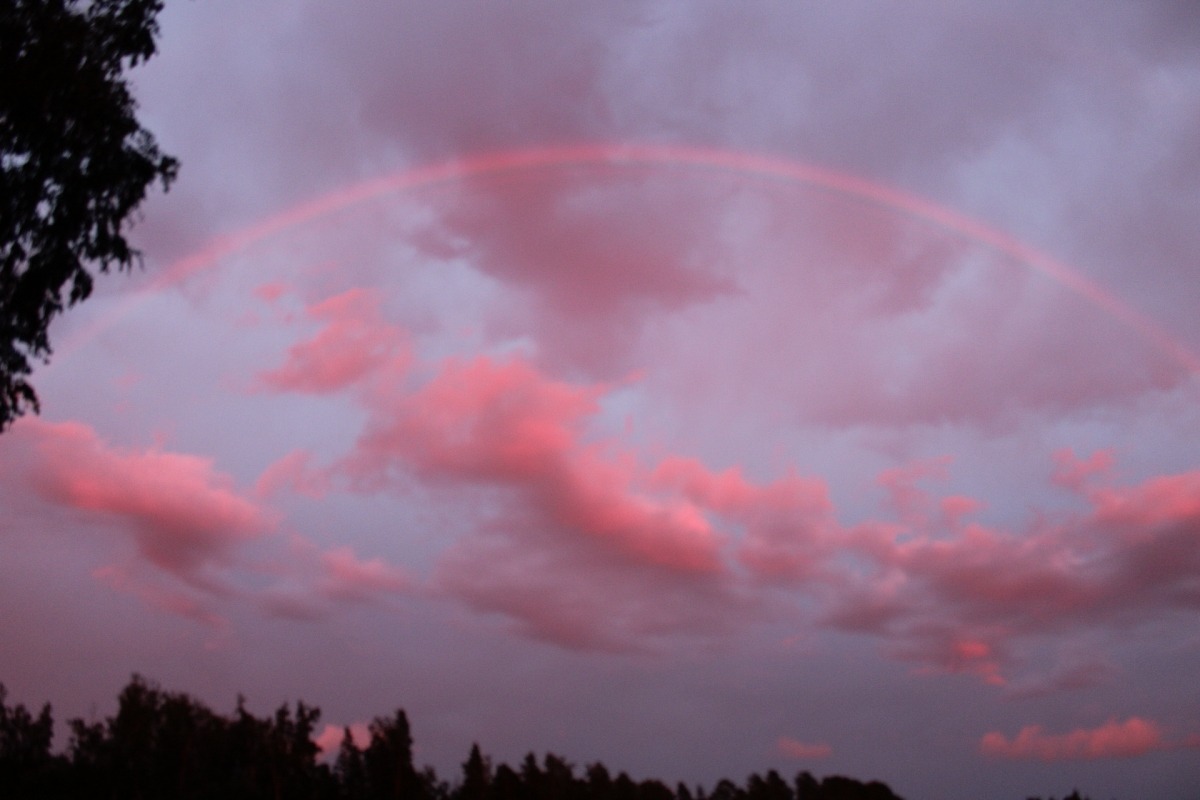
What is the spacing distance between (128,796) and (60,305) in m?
61.4

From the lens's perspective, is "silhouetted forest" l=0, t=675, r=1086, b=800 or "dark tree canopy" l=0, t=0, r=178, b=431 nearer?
"dark tree canopy" l=0, t=0, r=178, b=431

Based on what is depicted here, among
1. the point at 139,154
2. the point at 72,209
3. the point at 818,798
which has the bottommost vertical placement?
the point at 818,798

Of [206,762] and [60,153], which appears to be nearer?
[60,153]

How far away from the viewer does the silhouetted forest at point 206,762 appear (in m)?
66.3

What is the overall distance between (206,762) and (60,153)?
7240 cm

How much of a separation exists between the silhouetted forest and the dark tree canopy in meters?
53.5

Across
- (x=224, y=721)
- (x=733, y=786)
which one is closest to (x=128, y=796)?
(x=224, y=721)

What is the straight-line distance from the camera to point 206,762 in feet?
256

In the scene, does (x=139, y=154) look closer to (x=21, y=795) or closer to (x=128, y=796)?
→ (x=21, y=795)

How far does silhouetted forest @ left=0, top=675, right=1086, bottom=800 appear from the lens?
6631cm

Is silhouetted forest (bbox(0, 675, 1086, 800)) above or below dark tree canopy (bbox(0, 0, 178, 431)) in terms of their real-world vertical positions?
below

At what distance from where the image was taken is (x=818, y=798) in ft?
514

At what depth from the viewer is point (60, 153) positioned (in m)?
17.5

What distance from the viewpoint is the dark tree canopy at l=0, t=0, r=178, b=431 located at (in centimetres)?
1628
